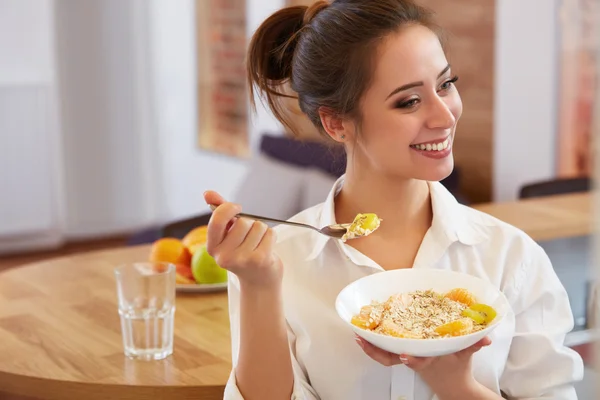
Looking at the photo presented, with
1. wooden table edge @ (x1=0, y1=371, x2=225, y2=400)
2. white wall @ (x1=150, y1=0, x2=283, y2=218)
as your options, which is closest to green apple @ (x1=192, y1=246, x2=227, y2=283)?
wooden table edge @ (x1=0, y1=371, x2=225, y2=400)

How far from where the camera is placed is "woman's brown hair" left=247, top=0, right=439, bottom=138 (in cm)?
151

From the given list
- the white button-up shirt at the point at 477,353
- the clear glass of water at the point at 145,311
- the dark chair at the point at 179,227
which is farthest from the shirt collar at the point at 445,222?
the dark chair at the point at 179,227

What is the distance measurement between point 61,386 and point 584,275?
1260mm

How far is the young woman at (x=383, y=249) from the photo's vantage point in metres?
1.44

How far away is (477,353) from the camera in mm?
1479

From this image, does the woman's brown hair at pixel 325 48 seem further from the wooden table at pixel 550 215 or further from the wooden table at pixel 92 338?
the wooden table at pixel 550 215

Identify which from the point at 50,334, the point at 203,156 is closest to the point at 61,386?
the point at 50,334

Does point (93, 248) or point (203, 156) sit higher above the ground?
point (203, 156)

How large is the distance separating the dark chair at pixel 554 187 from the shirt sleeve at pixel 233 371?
207cm

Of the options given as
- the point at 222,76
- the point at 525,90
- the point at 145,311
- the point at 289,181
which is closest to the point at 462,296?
the point at 145,311

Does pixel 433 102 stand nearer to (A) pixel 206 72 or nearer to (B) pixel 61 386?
(B) pixel 61 386

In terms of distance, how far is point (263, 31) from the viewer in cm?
165

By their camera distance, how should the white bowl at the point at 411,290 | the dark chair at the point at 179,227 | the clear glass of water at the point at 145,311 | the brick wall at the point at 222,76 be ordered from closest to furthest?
the white bowl at the point at 411,290
the clear glass of water at the point at 145,311
the dark chair at the point at 179,227
the brick wall at the point at 222,76

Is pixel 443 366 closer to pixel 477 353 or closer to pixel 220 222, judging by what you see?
pixel 477 353
